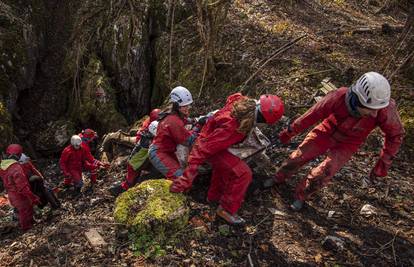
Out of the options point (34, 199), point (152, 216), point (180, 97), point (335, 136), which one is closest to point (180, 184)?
point (152, 216)

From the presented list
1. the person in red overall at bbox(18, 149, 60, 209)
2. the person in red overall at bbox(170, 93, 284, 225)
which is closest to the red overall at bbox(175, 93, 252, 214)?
the person in red overall at bbox(170, 93, 284, 225)

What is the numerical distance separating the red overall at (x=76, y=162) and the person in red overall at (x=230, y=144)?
3.92 meters

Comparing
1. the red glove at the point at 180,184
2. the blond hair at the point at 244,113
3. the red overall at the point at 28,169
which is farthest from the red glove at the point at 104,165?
the blond hair at the point at 244,113

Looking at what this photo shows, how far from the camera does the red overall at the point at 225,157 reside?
4.54 meters

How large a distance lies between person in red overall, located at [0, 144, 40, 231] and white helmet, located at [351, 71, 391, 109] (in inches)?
228

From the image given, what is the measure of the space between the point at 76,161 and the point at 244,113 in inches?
194

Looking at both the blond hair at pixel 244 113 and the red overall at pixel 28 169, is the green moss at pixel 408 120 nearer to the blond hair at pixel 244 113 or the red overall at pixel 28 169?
the blond hair at pixel 244 113

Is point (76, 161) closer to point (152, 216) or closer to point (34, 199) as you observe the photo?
point (34, 199)

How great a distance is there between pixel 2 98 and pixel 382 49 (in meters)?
10.1

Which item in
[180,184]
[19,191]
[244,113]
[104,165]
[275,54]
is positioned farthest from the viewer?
[275,54]

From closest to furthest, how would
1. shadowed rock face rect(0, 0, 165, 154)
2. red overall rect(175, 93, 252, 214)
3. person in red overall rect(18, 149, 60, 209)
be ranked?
red overall rect(175, 93, 252, 214) < person in red overall rect(18, 149, 60, 209) < shadowed rock face rect(0, 0, 165, 154)

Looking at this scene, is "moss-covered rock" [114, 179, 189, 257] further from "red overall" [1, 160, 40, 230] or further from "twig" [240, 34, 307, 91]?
"twig" [240, 34, 307, 91]

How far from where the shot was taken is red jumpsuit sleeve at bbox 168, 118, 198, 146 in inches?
212

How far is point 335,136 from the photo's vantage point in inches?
198
